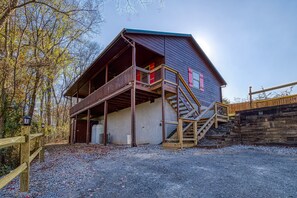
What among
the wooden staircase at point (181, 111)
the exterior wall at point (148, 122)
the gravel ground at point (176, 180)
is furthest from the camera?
the exterior wall at point (148, 122)

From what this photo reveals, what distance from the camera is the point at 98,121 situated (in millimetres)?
17797

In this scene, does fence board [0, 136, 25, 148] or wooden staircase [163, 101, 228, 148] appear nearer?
fence board [0, 136, 25, 148]

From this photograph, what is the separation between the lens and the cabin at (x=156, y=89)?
8617mm

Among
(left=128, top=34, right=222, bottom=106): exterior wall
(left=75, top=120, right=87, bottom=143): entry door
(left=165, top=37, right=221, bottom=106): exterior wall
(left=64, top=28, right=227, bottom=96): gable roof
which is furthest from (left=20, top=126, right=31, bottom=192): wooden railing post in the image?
(left=75, top=120, right=87, bottom=143): entry door

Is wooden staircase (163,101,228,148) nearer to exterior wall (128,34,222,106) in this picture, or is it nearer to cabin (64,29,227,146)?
cabin (64,29,227,146)

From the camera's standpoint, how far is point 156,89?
921 cm

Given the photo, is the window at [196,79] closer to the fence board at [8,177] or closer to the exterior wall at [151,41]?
the exterior wall at [151,41]

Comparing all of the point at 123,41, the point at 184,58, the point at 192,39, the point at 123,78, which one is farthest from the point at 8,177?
the point at 192,39

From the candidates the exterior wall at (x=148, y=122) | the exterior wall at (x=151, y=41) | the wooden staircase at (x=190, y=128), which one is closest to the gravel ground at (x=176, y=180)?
the wooden staircase at (x=190, y=128)

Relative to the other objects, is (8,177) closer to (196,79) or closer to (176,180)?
(176,180)

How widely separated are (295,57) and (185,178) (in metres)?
14.1

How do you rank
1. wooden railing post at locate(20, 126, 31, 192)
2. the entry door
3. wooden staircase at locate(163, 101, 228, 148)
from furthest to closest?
the entry door < wooden staircase at locate(163, 101, 228, 148) < wooden railing post at locate(20, 126, 31, 192)

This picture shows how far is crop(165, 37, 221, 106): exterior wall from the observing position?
1123cm

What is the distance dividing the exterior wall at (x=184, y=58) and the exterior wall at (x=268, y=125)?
449 cm
